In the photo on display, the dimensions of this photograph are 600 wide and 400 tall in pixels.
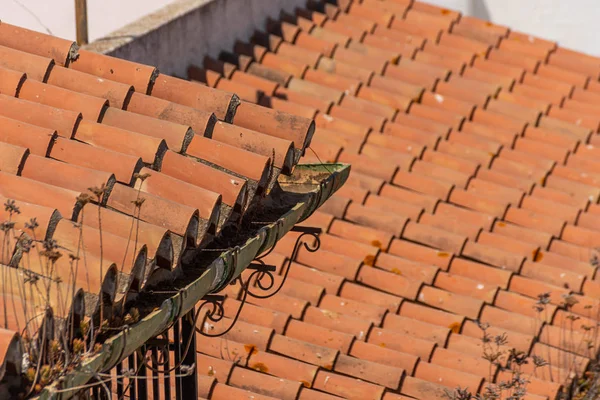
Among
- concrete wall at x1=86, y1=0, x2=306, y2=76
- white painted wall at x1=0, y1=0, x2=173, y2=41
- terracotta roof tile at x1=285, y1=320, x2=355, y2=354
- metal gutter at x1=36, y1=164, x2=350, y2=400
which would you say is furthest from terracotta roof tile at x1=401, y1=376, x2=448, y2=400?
white painted wall at x1=0, y1=0, x2=173, y2=41

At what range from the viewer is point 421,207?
664cm

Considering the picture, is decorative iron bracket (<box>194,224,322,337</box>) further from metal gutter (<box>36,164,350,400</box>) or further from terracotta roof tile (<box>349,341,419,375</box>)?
terracotta roof tile (<box>349,341,419,375</box>)

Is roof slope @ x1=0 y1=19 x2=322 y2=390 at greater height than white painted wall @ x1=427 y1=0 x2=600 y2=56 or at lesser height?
lesser

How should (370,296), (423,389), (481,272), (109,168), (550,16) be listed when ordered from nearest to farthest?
1. (109,168)
2. (423,389)
3. (370,296)
4. (481,272)
5. (550,16)

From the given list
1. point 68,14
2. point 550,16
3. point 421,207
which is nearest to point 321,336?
point 421,207

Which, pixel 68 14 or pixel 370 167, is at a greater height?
pixel 68 14

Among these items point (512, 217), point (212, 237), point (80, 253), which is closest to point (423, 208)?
point (512, 217)

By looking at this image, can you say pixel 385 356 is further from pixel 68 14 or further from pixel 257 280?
pixel 68 14

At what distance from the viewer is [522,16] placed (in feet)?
31.8

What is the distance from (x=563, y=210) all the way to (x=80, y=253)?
157 inches

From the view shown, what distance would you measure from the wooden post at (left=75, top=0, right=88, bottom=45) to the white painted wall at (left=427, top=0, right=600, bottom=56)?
3.72 meters

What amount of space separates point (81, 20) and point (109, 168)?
2.83 metres

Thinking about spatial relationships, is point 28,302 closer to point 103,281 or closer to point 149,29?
point 103,281

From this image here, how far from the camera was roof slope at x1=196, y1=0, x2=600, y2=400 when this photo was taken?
18.2ft
